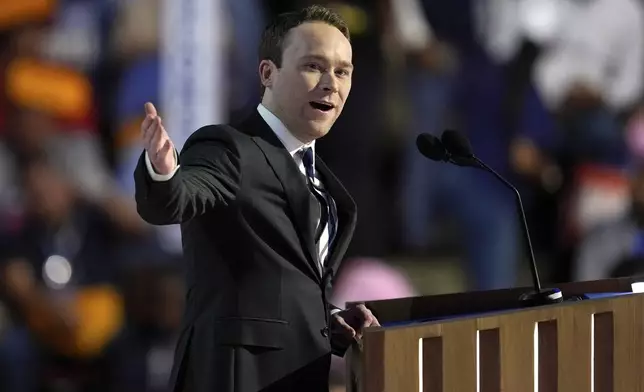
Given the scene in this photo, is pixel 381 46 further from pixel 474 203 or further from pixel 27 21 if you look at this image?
pixel 27 21

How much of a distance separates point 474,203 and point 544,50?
2.80ft

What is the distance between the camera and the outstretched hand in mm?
1218

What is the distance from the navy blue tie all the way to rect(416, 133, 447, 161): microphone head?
19 centimetres

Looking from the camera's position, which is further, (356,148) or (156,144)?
(356,148)

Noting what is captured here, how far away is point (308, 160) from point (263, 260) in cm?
22

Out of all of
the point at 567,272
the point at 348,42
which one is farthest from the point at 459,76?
the point at 348,42

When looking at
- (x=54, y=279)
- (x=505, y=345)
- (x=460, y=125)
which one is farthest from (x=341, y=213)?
(x=460, y=125)

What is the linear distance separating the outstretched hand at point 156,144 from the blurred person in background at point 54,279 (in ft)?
6.33

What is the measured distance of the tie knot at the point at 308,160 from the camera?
1.55m

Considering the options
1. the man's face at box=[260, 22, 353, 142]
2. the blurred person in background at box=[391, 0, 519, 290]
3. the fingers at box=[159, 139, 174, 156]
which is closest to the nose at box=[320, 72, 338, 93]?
the man's face at box=[260, 22, 353, 142]

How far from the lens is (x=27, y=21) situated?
3.04 meters

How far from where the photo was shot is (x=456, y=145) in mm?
1558

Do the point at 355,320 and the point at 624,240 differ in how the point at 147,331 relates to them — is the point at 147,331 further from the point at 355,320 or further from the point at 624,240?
the point at 624,240

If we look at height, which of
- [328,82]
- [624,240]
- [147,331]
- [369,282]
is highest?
[328,82]
